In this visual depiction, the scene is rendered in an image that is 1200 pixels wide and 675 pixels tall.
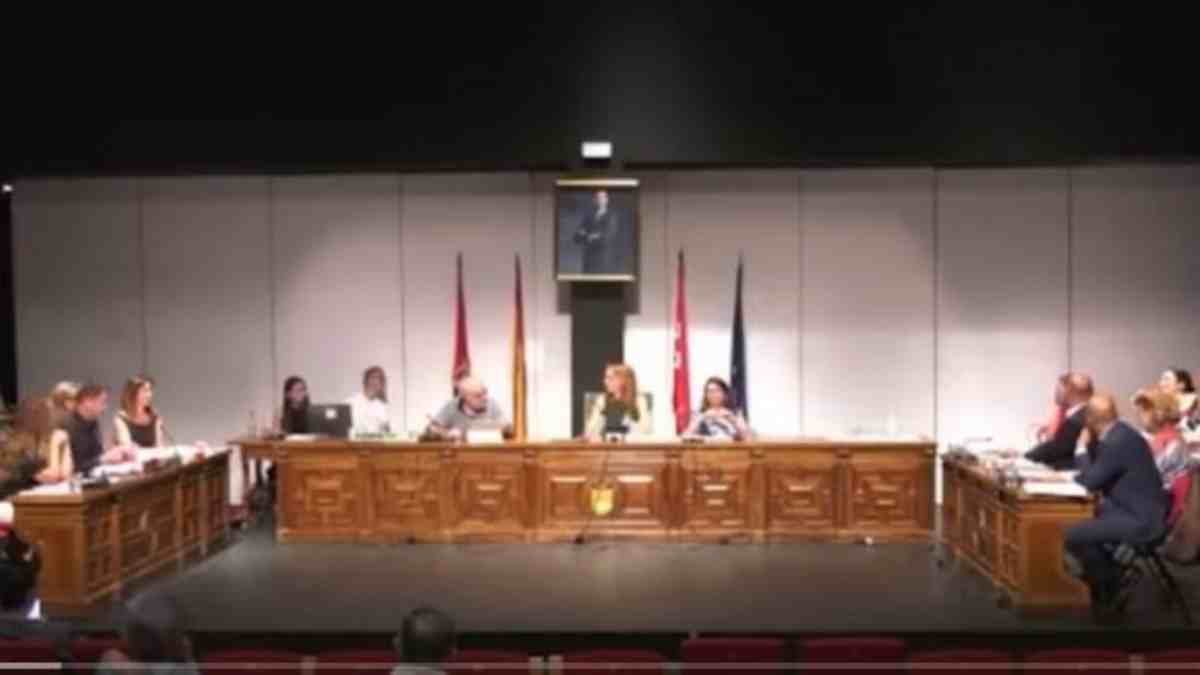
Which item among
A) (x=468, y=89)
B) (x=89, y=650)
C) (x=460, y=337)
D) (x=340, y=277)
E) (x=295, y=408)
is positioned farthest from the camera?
(x=340, y=277)

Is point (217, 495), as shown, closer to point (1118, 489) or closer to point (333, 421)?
point (333, 421)

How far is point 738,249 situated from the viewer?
14.1 m

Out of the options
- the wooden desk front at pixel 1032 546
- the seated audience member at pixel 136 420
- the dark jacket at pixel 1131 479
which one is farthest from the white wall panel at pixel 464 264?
the dark jacket at pixel 1131 479

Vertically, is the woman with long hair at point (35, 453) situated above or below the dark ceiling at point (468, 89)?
below

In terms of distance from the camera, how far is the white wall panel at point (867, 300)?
14.1m

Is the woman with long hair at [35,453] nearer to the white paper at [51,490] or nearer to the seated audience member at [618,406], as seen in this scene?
the white paper at [51,490]

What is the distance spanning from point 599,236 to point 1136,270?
527 centimetres

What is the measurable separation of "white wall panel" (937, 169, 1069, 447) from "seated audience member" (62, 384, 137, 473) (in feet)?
25.2

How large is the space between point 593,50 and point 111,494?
211 inches

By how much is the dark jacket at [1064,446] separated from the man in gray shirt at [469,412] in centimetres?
409

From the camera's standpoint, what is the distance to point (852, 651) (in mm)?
6246

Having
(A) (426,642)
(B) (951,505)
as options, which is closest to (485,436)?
(B) (951,505)

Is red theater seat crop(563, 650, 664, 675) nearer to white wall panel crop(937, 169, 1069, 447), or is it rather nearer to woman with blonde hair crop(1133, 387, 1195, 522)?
woman with blonde hair crop(1133, 387, 1195, 522)

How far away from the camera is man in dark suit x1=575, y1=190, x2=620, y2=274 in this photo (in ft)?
41.5
